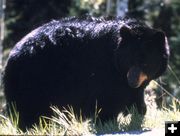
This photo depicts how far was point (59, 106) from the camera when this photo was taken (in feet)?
25.2

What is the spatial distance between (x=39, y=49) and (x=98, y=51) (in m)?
0.70

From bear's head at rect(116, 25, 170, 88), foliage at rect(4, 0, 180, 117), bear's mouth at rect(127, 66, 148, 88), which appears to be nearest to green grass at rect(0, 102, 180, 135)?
bear's mouth at rect(127, 66, 148, 88)

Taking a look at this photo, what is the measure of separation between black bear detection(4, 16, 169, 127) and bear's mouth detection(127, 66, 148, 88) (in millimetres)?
12

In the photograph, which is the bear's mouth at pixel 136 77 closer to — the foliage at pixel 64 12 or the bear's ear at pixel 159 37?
the bear's ear at pixel 159 37

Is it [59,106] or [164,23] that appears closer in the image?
[59,106]

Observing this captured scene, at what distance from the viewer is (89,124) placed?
6633 mm

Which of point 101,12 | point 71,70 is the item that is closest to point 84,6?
point 101,12

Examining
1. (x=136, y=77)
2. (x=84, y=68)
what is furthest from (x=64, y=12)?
(x=136, y=77)

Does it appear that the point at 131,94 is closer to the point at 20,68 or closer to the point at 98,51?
the point at 98,51

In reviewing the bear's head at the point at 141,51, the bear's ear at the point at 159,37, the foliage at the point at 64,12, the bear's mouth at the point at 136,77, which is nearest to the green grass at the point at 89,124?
the bear's mouth at the point at 136,77

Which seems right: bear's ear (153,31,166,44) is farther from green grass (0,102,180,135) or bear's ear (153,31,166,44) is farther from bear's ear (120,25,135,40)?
green grass (0,102,180,135)

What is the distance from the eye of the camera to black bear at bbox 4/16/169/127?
7.47 m

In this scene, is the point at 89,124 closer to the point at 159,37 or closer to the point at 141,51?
the point at 141,51

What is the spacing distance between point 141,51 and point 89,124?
4.21ft
